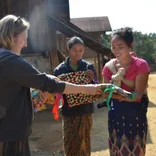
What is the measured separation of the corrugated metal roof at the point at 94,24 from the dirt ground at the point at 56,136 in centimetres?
1429

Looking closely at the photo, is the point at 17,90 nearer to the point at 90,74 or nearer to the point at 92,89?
the point at 92,89

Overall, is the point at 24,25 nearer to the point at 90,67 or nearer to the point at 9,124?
the point at 9,124

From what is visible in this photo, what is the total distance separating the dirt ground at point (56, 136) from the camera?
15.8ft

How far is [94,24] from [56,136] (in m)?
17.4

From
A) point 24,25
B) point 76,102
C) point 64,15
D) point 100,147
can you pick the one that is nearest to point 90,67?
point 76,102

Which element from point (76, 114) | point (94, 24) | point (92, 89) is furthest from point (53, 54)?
point (94, 24)

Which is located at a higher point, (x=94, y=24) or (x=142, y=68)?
(x=94, y=24)

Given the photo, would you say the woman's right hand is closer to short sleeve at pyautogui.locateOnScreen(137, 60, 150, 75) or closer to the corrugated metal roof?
short sleeve at pyautogui.locateOnScreen(137, 60, 150, 75)

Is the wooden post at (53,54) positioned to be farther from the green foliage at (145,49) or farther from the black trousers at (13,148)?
the green foliage at (145,49)

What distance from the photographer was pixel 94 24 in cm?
2214

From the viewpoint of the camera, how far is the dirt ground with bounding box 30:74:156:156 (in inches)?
189

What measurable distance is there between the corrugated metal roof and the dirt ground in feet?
46.9

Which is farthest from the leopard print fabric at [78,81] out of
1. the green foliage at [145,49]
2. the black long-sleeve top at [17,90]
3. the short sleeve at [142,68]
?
the green foliage at [145,49]

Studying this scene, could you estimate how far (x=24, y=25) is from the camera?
77.5 inches
